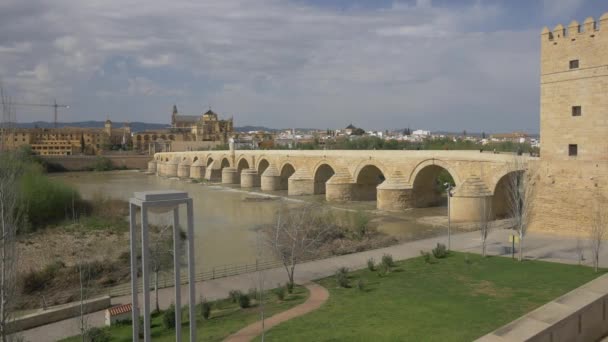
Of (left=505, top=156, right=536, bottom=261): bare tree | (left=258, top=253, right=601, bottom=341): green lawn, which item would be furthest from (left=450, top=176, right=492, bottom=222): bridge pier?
(left=258, top=253, right=601, bottom=341): green lawn

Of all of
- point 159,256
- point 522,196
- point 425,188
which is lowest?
point 159,256

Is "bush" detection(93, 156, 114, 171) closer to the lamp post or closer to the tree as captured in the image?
the tree

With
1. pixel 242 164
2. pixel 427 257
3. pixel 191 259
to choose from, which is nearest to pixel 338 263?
pixel 427 257

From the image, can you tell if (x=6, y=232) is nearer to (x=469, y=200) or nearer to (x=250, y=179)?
(x=469, y=200)

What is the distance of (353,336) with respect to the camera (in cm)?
703

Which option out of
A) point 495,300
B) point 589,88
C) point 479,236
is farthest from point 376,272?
point 589,88

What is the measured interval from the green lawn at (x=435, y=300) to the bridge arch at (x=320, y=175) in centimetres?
2026

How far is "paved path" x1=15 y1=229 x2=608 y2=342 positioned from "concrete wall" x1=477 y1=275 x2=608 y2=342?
5265 mm

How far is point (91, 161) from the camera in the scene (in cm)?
6531

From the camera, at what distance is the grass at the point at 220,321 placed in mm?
7535

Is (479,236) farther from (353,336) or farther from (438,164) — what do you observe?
(353,336)

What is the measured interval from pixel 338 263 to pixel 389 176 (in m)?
13.6

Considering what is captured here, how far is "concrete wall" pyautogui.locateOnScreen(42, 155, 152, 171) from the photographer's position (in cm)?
6225

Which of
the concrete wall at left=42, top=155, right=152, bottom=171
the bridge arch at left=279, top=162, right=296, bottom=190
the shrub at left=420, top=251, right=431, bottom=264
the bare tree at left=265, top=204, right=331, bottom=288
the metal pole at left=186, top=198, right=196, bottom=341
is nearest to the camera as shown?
the metal pole at left=186, top=198, right=196, bottom=341
